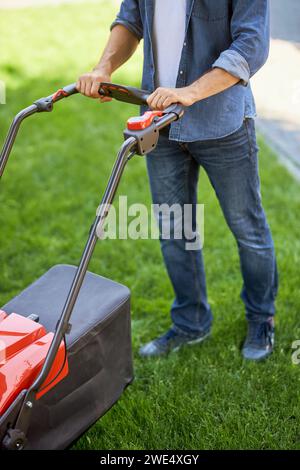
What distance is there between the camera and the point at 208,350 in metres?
2.59

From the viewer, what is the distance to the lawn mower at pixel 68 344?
1.65m

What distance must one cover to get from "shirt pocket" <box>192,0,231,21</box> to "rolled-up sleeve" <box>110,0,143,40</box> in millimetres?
331

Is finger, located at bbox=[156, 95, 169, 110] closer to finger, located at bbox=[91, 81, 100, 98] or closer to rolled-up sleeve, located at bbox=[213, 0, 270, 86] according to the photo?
rolled-up sleeve, located at bbox=[213, 0, 270, 86]

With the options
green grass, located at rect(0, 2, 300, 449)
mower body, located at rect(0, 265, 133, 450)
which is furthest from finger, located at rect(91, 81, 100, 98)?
green grass, located at rect(0, 2, 300, 449)

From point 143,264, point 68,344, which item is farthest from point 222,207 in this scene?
point 143,264

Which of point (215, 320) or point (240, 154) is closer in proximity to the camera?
point (240, 154)

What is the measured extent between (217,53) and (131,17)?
15.5 inches

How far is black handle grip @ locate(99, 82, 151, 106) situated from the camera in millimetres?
1976

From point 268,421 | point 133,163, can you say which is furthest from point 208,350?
point 133,163

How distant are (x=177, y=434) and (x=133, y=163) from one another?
7.81 feet

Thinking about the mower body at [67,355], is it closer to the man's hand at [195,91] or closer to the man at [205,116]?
the man at [205,116]

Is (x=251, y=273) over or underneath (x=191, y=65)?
underneath

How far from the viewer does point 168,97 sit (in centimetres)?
184

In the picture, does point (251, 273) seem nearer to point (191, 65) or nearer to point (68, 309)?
point (191, 65)
